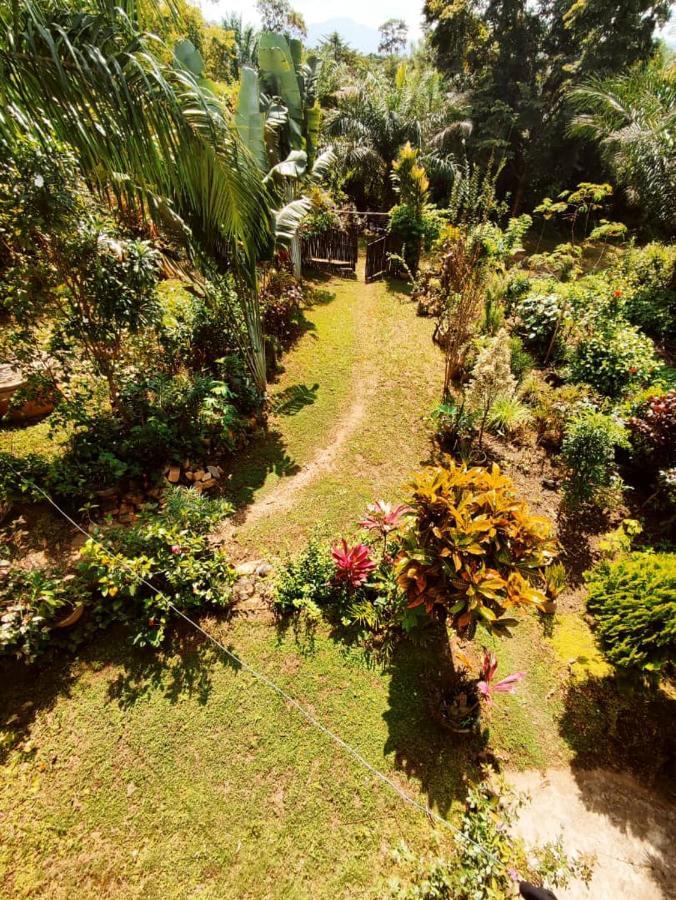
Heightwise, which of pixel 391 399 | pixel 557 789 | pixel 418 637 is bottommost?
pixel 557 789

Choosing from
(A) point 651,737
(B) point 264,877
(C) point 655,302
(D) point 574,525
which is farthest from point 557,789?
(C) point 655,302

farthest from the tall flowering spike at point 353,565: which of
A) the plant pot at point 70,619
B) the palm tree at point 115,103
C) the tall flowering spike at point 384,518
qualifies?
the palm tree at point 115,103

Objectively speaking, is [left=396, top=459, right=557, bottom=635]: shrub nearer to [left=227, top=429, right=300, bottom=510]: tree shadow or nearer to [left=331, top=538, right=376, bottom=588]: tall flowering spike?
[left=331, top=538, right=376, bottom=588]: tall flowering spike

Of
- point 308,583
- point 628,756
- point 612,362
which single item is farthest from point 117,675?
point 612,362

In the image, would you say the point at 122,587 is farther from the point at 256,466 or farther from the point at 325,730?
the point at 256,466

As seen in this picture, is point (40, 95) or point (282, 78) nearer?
point (40, 95)

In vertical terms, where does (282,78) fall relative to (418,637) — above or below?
above

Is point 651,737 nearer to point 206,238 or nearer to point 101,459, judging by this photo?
point 101,459

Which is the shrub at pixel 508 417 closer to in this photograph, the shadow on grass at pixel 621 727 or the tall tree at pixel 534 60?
the shadow on grass at pixel 621 727
